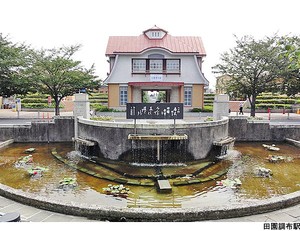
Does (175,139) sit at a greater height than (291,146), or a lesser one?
greater

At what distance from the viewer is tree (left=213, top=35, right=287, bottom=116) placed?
916 inches

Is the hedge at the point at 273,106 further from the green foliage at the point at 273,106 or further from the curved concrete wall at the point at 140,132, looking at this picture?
the curved concrete wall at the point at 140,132

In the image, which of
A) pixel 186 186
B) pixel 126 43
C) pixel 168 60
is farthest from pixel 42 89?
pixel 186 186

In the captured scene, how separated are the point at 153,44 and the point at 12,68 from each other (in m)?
13.5

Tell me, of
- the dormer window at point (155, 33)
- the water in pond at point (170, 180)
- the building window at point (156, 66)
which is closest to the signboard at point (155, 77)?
the building window at point (156, 66)

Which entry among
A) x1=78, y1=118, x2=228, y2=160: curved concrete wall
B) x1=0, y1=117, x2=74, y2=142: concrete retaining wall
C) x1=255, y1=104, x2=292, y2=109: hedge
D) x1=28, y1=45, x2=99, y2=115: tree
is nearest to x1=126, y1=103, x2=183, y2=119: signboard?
x1=78, y1=118, x2=228, y2=160: curved concrete wall

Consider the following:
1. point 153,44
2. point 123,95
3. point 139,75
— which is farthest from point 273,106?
point 123,95

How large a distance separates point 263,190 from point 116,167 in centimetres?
580

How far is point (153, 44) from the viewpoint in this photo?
27328 mm

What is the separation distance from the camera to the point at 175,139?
11312 mm

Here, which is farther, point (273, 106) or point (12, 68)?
point (273, 106)

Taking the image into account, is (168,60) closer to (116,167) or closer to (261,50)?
(261,50)

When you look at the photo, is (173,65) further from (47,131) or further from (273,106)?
(273,106)

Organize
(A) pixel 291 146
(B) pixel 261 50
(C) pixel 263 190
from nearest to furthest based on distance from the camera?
(C) pixel 263 190 → (A) pixel 291 146 → (B) pixel 261 50
